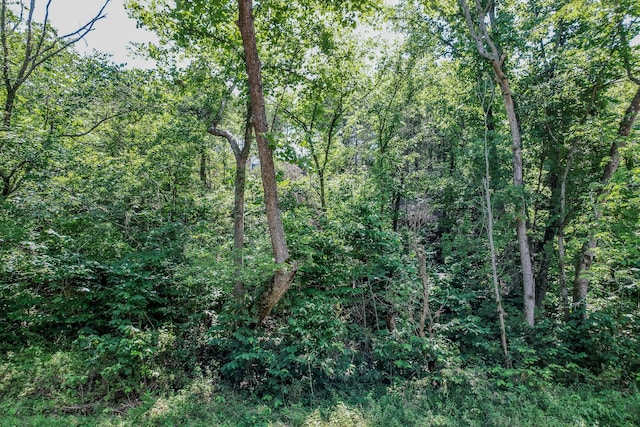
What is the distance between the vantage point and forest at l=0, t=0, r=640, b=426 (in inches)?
194

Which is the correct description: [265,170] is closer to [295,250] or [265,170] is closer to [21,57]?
[295,250]

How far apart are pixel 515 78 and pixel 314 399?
851 centimetres

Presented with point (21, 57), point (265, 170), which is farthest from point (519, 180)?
point (21, 57)

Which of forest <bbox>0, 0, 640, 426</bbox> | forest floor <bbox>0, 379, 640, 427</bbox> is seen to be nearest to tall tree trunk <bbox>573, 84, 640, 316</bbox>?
forest <bbox>0, 0, 640, 426</bbox>

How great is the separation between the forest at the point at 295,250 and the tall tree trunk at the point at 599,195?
44mm

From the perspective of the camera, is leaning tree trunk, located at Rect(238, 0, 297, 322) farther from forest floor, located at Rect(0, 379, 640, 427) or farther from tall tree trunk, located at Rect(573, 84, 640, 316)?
tall tree trunk, located at Rect(573, 84, 640, 316)

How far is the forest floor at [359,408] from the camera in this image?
4223 millimetres

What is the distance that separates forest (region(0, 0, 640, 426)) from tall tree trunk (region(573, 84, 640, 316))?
44 mm

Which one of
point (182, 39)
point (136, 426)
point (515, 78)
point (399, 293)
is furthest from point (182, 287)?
point (515, 78)

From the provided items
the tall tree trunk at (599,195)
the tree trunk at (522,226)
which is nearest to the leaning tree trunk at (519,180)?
the tree trunk at (522,226)

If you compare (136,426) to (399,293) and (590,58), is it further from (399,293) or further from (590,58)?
(590,58)

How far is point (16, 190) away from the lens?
569 centimetres

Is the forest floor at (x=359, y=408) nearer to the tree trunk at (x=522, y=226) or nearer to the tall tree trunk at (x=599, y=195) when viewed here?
the tree trunk at (x=522, y=226)

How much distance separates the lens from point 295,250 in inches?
232
